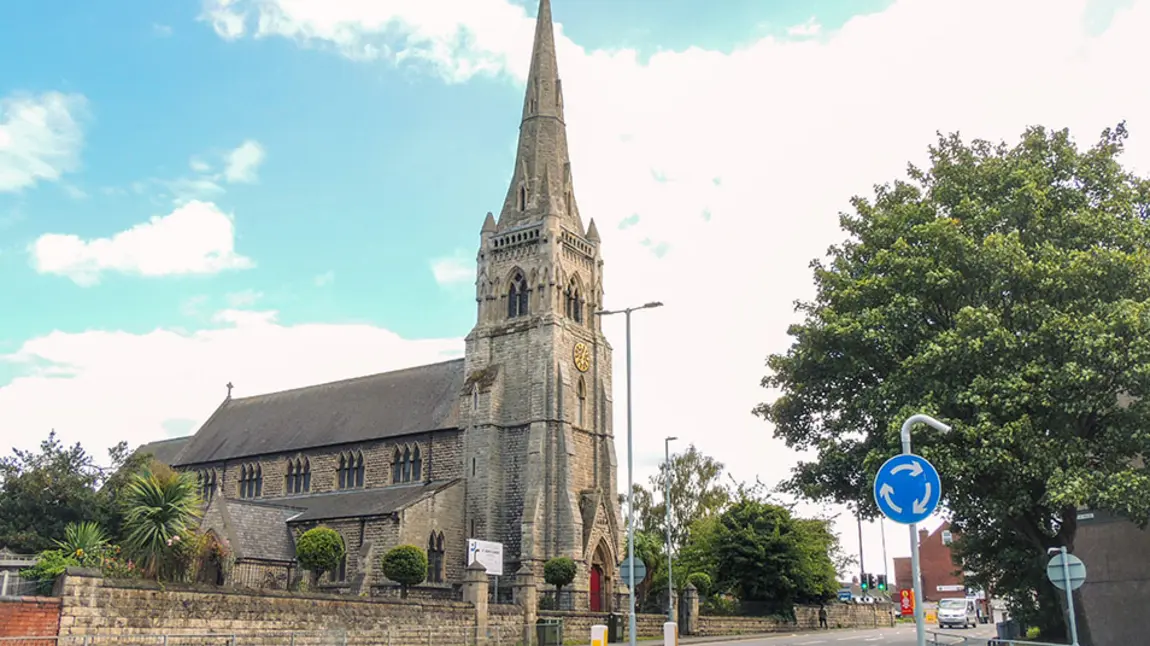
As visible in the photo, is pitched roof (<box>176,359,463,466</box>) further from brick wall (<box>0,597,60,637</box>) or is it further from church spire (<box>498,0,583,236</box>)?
brick wall (<box>0,597,60,637</box>)

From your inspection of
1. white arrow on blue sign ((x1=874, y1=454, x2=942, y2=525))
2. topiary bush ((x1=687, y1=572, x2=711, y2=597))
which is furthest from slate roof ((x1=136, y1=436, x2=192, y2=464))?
white arrow on blue sign ((x1=874, y1=454, x2=942, y2=525))

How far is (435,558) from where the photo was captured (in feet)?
146

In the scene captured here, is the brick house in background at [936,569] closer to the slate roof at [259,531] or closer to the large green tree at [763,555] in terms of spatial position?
the large green tree at [763,555]

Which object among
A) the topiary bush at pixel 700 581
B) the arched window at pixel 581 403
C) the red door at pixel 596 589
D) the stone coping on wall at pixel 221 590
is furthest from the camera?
the arched window at pixel 581 403

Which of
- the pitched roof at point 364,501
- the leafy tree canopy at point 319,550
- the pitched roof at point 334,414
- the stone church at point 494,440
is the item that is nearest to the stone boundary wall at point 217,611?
the leafy tree canopy at point 319,550

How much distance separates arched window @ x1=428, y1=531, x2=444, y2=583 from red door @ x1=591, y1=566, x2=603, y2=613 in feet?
24.0

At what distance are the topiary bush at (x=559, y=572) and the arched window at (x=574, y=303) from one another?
13832 mm

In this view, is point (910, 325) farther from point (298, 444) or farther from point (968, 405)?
point (298, 444)

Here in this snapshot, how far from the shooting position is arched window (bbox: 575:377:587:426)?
159ft

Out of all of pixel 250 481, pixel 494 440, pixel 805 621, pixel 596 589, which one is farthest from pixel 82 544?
pixel 805 621

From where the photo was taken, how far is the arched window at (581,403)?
48.5 meters

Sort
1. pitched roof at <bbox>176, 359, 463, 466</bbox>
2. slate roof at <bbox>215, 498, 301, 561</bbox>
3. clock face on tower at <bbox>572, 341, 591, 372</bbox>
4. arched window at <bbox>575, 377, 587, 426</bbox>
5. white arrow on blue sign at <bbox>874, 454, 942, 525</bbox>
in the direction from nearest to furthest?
white arrow on blue sign at <bbox>874, 454, 942, 525</bbox>
slate roof at <bbox>215, 498, 301, 561</bbox>
arched window at <bbox>575, 377, 587, 426</bbox>
clock face on tower at <bbox>572, 341, 591, 372</bbox>
pitched roof at <bbox>176, 359, 463, 466</bbox>

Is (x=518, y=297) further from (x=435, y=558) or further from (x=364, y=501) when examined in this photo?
(x=435, y=558)

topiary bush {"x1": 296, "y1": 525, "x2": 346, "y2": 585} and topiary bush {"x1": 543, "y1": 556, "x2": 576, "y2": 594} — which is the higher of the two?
topiary bush {"x1": 296, "y1": 525, "x2": 346, "y2": 585}
